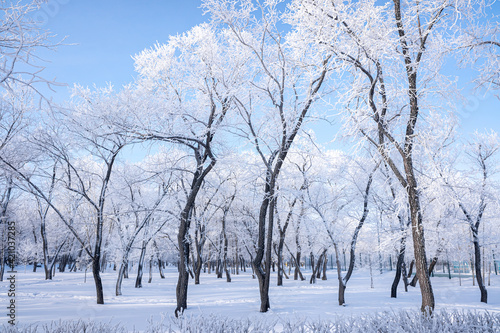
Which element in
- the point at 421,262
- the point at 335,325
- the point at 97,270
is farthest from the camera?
→ the point at 97,270

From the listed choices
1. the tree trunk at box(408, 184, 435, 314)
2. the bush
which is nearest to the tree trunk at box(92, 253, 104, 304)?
the bush

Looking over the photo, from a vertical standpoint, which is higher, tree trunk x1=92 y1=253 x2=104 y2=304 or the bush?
the bush

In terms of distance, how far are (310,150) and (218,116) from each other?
388cm

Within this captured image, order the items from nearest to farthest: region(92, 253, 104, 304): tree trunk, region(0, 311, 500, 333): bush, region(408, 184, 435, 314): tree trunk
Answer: region(0, 311, 500, 333): bush < region(408, 184, 435, 314): tree trunk < region(92, 253, 104, 304): tree trunk

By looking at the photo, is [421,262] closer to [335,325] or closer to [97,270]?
[335,325]

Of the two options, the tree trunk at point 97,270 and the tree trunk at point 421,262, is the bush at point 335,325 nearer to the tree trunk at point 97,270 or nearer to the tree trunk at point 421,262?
the tree trunk at point 421,262

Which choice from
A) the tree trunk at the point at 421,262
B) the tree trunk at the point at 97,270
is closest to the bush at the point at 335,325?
the tree trunk at the point at 421,262

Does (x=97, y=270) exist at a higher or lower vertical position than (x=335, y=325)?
lower

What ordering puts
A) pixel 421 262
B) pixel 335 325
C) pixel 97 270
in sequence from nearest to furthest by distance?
pixel 335 325 → pixel 421 262 → pixel 97 270

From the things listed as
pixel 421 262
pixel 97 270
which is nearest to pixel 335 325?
pixel 421 262

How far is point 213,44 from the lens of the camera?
12.0 m

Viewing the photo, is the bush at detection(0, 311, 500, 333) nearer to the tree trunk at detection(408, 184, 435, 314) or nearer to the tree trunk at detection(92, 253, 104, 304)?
the tree trunk at detection(408, 184, 435, 314)

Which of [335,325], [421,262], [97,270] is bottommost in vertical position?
[97,270]

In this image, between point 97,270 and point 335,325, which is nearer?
point 335,325
